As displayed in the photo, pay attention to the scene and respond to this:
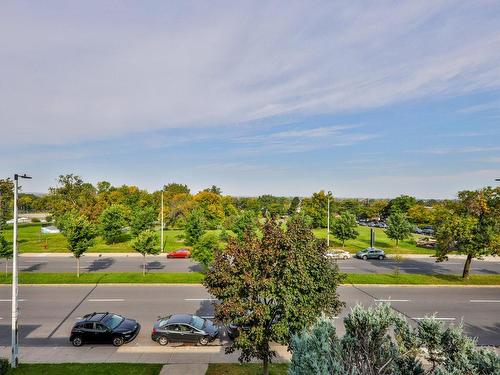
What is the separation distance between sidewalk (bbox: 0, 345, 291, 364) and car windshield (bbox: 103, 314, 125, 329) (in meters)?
1.00

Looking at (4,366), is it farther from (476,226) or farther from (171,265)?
(476,226)

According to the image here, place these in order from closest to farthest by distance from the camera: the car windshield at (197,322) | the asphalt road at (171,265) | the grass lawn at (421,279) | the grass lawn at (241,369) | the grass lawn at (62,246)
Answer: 1. the grass lawn at (241,369)
2. the car windshield at (197,322)
3. the grass lawn at (421,279)
4. the asphalt road at (171,265)
5. the grass lawn at (62,246)

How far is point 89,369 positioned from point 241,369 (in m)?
6.28

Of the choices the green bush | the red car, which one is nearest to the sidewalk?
the green bush

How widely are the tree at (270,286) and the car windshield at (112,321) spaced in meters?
8.23

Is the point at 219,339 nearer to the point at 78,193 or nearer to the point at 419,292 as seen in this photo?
the point at 419,292

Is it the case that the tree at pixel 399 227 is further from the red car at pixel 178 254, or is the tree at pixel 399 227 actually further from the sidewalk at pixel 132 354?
the sidewalk at pixel 132 354

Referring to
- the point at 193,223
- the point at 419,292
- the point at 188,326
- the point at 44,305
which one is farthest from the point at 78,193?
the point at 419,292

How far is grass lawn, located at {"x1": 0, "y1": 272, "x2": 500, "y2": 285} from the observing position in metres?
26.6

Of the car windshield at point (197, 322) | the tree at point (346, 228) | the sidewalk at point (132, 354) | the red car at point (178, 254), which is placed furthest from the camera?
the tree at point (346, 228)

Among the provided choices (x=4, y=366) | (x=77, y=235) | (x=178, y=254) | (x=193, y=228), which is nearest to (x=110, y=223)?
(x=178, y=254)

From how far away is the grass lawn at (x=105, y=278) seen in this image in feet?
86.9

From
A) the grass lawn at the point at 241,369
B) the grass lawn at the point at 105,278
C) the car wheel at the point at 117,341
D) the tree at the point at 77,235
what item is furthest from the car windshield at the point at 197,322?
the tree at the point at 77,235

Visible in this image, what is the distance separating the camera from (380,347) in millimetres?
9133
